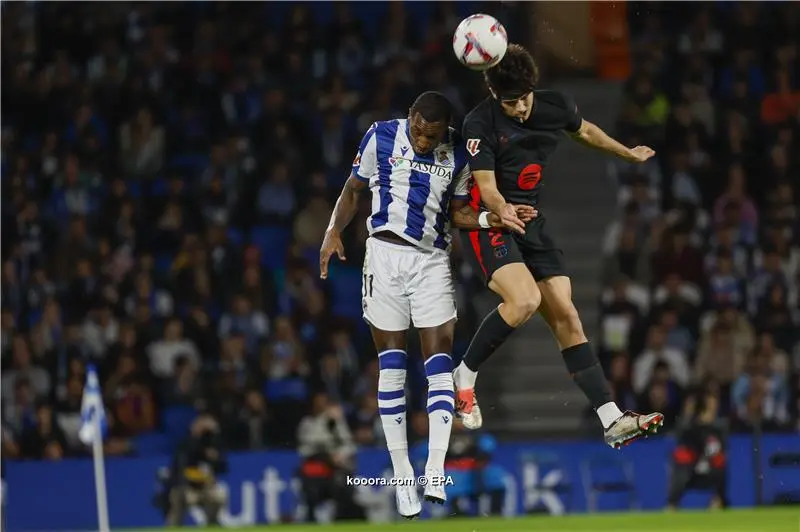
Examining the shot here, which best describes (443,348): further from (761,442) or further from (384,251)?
(761,442)

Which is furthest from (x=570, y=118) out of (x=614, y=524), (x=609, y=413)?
(x=614, y=524)

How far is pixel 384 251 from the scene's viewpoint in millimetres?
9461

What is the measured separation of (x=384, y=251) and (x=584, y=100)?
844 centimetres

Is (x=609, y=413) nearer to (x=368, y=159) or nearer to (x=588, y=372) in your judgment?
(x=588, y=372)

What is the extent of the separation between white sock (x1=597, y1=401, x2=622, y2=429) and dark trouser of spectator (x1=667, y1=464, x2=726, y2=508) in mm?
5110

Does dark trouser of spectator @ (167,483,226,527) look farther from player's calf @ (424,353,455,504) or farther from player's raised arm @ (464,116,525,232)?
player's raised arm @ (464,116,525,232)

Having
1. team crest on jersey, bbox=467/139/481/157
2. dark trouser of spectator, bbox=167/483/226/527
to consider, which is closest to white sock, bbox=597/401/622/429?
team crest on jersey, bbox=467/139/481/157

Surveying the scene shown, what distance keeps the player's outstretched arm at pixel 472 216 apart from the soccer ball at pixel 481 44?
0.87 m

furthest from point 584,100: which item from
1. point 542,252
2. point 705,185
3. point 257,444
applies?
point 542,252

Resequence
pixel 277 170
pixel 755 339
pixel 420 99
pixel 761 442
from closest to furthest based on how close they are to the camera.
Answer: pixel 420 99
pixel 761 442
pixel 755 339
pixel 277 170

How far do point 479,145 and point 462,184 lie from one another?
1.37ft

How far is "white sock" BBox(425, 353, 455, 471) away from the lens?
362 inches

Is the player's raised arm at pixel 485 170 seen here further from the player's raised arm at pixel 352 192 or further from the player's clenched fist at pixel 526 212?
the player's raised arm at pixel 352 192

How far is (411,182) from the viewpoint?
9398 millimetres
